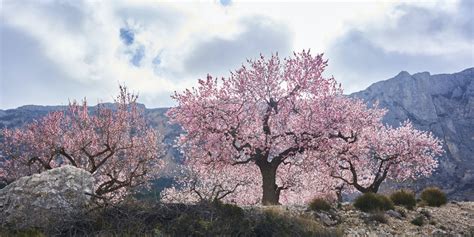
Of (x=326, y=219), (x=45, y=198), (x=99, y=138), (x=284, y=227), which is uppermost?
(x=99, y=138)

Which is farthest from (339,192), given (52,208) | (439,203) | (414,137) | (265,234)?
(52,208)

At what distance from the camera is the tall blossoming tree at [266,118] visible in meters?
21.1

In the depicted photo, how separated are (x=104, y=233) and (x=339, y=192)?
1101 inches

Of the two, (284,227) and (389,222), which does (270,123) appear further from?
(284,227)

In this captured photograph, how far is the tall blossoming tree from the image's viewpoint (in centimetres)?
2111

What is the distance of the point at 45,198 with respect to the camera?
34.8 ft

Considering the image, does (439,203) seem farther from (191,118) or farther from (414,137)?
(191,118)

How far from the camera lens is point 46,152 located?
25375 millimetres

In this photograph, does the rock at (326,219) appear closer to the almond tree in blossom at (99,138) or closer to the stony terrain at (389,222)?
the stony terrain at (389,222)

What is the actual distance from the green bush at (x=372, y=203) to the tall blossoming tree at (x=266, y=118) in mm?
4585

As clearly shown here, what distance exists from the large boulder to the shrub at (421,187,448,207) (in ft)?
56.5

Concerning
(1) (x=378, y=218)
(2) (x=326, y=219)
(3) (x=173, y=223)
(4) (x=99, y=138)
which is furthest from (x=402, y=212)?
(4) (x=99, y=138)

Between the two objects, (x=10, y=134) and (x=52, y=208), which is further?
(x=10, y=134)

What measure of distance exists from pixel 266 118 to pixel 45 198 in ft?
42.8
